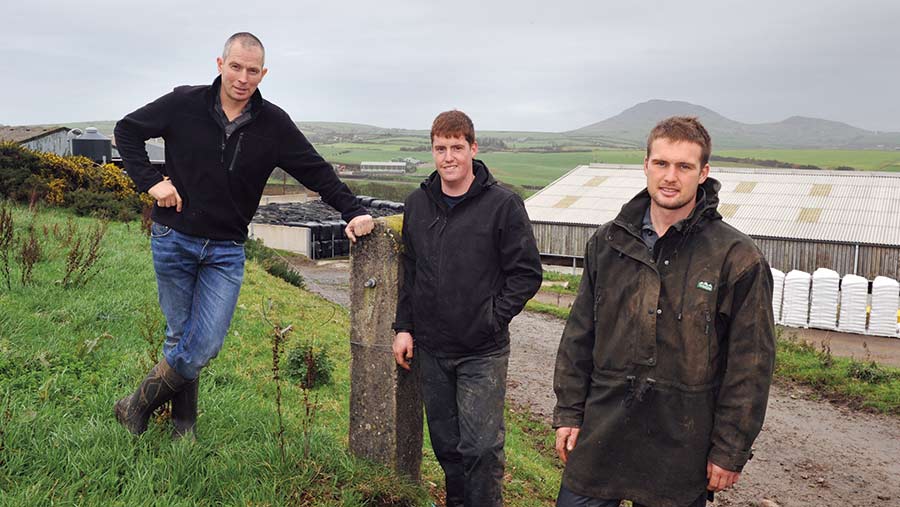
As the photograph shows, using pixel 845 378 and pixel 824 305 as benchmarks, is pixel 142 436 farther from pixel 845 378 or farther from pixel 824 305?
pixel 824 305

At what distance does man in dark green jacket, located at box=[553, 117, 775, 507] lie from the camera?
2869 mm

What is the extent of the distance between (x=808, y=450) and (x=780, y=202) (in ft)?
104

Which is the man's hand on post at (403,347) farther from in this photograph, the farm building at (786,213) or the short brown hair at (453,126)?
the farm building at (786,213)

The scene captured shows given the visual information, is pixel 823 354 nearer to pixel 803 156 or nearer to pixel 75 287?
pixel 75 287

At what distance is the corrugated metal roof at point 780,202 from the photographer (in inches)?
1314

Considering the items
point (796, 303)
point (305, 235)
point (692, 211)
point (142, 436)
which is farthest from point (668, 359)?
point (305, 235)

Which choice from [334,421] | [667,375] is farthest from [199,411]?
[667,375]

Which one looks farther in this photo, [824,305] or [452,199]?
[824,305]

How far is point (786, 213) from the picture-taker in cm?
3609

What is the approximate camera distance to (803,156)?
181 meters

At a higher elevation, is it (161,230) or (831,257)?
(161,230)

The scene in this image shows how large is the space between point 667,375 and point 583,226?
34859mm

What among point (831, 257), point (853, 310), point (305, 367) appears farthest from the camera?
point (831, 257)

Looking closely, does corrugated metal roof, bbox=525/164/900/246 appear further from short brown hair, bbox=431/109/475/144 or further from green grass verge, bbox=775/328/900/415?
short brown hair, bbox=431/109/475/144
